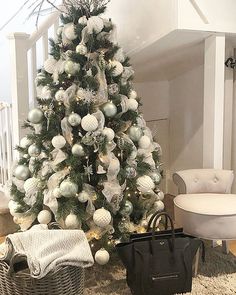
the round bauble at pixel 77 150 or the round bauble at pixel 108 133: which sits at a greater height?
the round bauble at pixel 108 133

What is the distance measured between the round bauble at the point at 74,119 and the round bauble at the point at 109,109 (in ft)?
0.56

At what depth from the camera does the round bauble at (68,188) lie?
221 centimetres

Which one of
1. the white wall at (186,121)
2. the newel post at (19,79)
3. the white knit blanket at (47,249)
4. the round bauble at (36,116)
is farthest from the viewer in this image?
the white wall at (186,121)

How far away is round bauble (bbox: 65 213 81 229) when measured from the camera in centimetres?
223

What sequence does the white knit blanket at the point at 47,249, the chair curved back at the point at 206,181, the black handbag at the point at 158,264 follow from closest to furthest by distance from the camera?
the white knit blanket at the point at 47,249
the black handbag at the point at 158,264
the chair curved back at the point at 206,181

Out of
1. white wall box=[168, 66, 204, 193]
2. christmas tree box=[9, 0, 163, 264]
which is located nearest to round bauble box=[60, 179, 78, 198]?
christmas tree box=[9, 0, 163, 264]

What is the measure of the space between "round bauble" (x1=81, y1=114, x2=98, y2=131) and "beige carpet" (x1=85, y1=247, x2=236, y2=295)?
95cm

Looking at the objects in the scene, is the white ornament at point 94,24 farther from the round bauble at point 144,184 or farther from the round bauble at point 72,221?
the round bauble at point 72,221

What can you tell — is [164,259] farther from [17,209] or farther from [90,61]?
[90,61]

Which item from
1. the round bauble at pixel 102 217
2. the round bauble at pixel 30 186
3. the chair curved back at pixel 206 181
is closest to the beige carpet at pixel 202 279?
the round bauble at pixel 102 217

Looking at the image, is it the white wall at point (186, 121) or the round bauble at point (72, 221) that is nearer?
the round bauble at point (72, 221)

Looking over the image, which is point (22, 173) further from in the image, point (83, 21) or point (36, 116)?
point (83, 21)

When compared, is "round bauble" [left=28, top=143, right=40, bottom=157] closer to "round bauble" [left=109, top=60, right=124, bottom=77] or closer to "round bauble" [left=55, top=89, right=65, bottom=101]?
"round bauble" [left=55, top=89, right=65, bottom=101]

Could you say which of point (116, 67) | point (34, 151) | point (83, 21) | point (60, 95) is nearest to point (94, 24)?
point (83, 21)
